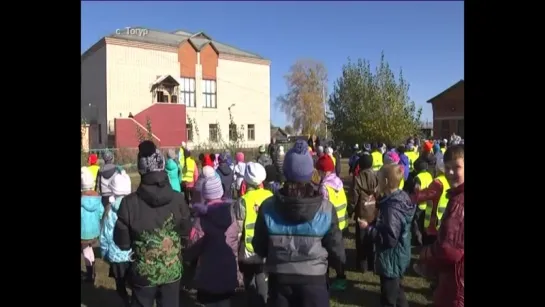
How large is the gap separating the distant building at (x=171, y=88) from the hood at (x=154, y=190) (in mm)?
28350

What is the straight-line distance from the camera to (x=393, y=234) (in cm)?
402

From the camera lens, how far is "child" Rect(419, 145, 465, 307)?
310cm

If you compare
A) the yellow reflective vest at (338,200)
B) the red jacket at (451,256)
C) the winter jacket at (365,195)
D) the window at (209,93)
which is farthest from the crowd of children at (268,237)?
the window at (209,93)

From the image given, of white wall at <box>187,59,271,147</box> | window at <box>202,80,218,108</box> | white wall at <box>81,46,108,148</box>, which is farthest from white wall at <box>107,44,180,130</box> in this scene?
window at <box>202,80,218,108</box>

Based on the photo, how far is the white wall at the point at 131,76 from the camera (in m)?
37.1

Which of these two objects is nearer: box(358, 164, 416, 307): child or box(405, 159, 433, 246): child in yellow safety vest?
box(358, 164, 416, 307): child

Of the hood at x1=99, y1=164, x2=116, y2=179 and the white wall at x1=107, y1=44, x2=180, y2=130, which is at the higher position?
the white wall at x1=107, y1=44, x2=180, y2=130

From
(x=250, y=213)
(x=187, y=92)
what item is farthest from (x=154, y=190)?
(x=187, y=92)

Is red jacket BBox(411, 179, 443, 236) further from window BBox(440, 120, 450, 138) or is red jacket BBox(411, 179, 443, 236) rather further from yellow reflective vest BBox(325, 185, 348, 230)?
window BBox(440, 120, 450, 138)

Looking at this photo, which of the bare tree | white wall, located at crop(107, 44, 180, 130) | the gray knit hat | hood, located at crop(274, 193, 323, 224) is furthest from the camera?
the bare tree

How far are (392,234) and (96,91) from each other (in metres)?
38.8

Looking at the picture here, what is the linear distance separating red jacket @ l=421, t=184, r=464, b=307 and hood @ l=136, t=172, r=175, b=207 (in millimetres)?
2214

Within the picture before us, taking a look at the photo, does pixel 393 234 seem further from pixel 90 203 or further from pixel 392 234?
pixel 90 203
